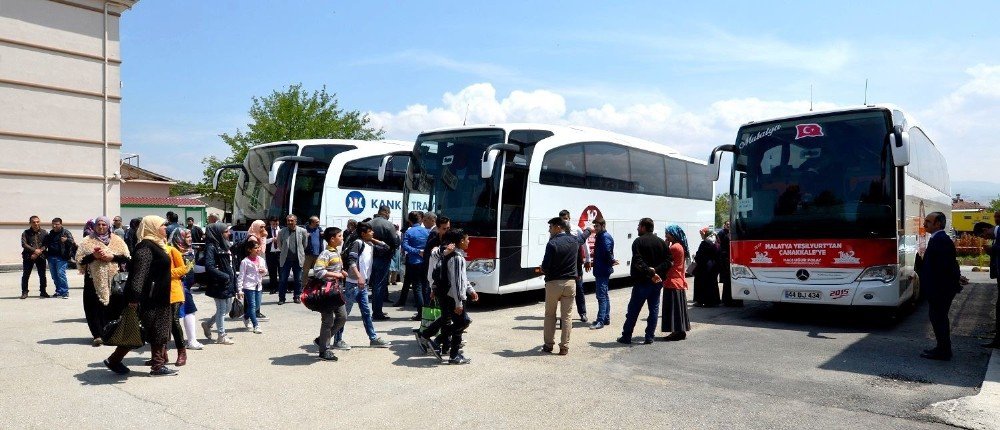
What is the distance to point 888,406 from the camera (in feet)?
20.3

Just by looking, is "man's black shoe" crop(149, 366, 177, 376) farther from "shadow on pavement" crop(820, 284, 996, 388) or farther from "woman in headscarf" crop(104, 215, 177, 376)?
"shadow on pavement" crop(820, 284, 996, 388)

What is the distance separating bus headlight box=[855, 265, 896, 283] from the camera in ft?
32.4

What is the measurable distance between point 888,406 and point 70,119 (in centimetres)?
2474

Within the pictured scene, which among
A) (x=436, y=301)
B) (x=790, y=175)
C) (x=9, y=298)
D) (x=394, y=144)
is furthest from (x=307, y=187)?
(x=790, y=175)

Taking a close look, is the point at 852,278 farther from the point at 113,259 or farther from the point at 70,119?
the point at 70,119

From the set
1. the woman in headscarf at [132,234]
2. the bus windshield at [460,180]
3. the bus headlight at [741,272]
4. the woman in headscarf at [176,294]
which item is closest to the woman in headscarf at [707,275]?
the bus headlight at [741,272]

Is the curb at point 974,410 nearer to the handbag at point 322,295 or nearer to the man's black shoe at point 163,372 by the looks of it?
the handbag at point 322,295

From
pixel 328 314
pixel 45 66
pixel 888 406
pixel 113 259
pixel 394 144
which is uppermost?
pixel 45 66

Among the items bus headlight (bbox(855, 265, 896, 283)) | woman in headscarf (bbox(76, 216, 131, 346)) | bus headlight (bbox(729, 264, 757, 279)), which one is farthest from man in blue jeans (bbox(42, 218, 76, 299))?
bus headlight (bbox(855, 265, 896, 283))

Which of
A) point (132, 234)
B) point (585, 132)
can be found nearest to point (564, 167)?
point (585, 132)

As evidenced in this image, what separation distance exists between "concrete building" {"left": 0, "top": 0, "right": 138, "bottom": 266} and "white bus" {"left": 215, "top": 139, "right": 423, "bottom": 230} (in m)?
8.94

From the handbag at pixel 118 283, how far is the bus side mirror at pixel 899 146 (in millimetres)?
10059

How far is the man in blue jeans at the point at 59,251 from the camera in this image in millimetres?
13625

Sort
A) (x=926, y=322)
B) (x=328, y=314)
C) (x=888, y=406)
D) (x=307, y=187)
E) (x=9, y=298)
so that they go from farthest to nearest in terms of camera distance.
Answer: (x=307, y=187), (x=9, y=298), (x=926, y=322), (x=328, y=314), (x=888, y=406)
